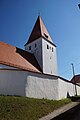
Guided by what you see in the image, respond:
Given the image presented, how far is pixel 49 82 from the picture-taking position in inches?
633

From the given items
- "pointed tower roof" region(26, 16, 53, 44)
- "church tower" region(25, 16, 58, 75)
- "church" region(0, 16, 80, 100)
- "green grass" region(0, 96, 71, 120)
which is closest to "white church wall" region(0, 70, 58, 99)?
"church" region(0, 16, 80, 100)

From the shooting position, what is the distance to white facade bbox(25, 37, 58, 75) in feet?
78.0

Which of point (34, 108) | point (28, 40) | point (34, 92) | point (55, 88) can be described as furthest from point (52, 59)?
point (34, 108)

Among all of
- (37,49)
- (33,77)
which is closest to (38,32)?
(37,49)

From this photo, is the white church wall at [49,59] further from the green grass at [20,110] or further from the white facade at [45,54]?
the green grass at [20,110]

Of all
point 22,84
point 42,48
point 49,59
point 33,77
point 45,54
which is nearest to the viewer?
point 22,84

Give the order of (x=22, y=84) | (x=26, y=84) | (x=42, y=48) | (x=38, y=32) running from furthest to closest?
Result: (x=38, y=32)
(x=42, y=48)
(x=26, y=84)
(x=22, y=84)

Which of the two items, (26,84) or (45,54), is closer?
(26,84)

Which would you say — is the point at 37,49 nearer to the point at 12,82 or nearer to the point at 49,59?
the point at 49,59

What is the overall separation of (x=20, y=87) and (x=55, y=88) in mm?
4431

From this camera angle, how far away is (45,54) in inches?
974

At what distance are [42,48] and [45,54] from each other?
1.13 metres

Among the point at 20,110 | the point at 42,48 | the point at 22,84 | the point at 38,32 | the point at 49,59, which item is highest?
the point at 38,32

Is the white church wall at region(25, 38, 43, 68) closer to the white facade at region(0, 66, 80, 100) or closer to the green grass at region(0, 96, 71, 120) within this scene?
the white facade at region(0, 66, 80, 100)
